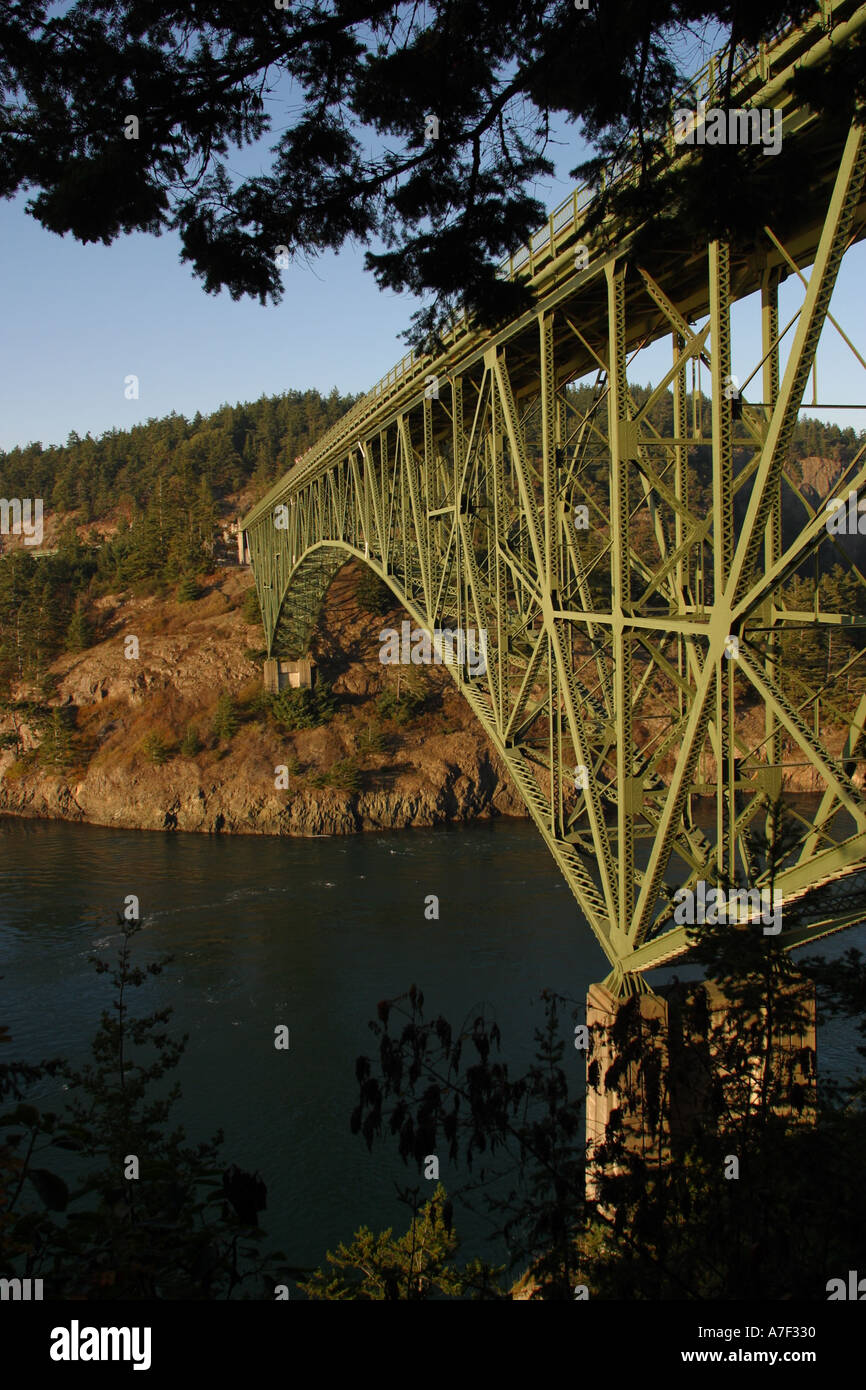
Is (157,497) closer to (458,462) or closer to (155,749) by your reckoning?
(155,749)

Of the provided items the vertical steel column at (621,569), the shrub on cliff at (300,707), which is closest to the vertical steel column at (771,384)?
the vertical steel column at (621,569)

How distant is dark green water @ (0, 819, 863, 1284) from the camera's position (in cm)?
1410

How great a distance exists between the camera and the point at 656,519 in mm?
11531

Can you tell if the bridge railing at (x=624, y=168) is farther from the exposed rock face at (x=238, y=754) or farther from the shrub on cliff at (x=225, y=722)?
the shrub on cliff at (x=225, y=722)

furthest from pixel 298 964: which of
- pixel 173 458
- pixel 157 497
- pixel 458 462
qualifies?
pixel 173 458

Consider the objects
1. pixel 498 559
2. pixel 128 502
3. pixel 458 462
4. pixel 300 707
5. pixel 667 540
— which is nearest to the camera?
pixel 667 540

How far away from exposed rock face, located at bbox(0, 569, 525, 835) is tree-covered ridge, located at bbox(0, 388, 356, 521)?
26.0 meters

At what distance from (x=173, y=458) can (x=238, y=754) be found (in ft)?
196

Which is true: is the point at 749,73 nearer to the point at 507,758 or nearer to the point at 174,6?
the point at 174,6

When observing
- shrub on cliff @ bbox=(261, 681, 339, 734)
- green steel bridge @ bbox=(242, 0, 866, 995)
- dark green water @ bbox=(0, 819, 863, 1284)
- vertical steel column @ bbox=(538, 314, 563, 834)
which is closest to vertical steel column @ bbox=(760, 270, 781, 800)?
green steel bridge @ bbox=(242, 0, 866, 995)

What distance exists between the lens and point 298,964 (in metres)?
22.6

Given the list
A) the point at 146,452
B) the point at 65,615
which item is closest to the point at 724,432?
the point at 65,615

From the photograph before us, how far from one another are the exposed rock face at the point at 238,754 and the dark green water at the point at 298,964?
424cm
